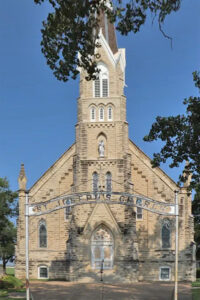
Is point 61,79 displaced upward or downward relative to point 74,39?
downward

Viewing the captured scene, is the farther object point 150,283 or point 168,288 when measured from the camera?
point 150,283

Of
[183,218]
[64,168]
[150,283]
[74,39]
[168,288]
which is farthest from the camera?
[64,168]

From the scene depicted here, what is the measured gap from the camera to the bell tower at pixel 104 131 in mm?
35375

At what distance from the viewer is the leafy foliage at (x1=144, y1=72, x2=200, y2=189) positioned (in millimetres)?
21781

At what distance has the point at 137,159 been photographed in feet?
124

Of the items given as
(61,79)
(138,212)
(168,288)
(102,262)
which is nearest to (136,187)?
(138,212)

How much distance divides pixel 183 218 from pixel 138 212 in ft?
12.6

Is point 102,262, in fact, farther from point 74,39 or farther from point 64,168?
point 74,39

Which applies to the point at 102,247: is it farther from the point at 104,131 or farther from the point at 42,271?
the point at 104,131

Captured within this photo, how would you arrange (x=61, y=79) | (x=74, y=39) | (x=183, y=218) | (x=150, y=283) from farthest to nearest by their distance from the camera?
1. (x=183, y=218)
2. (x=150, y=283)
3. (x=61, y=79)
4. (x=74, y=39)

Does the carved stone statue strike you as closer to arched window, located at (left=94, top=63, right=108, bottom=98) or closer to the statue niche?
the statue niche

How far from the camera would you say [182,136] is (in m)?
22.3

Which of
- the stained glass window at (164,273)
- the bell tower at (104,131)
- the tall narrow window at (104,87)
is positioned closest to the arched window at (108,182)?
the bell tower at (104,131)

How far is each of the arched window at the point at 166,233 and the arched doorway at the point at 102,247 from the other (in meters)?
4.61
